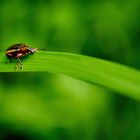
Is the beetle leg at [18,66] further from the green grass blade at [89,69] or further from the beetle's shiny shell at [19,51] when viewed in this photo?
the beetle's shiny shell at [19,51]

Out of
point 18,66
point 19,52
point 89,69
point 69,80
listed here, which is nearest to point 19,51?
point 19,52

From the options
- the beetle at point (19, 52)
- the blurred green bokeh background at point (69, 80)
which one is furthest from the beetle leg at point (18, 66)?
the blurred green bokeh background at point (69, 80)

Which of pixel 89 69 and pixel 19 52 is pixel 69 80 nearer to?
pixel 19 52

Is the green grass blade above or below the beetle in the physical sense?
below

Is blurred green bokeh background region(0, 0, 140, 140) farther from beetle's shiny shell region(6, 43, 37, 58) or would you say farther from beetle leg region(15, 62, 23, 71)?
beetle leg region(15, 62, 23, 71)

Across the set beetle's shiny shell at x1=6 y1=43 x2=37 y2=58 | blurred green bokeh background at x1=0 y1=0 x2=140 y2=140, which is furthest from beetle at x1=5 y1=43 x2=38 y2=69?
blurred green bokeh background at x1=0 y1=0 x2=140 y2=140
